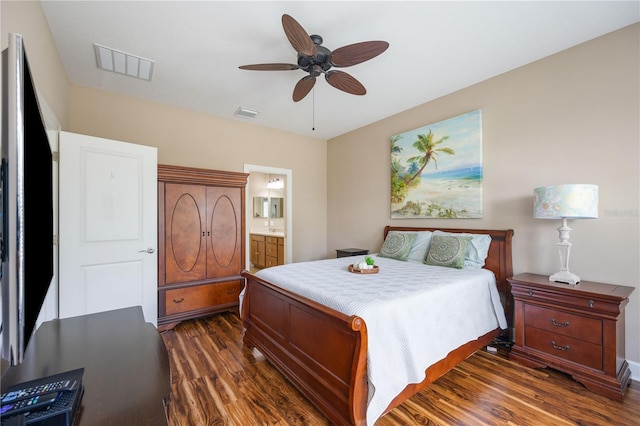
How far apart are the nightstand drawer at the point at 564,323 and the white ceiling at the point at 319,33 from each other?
2.31 metres

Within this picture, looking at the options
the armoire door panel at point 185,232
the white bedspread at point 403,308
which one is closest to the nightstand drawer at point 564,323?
the white bedspread at point 403,308

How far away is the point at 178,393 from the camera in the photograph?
1.95m

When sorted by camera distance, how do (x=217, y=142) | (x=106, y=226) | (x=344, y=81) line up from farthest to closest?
(x=217, y=142), (x=106, y=226), (x=344, y=81)

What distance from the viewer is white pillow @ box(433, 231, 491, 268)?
9.24ft

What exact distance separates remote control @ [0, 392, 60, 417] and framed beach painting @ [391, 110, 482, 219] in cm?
347

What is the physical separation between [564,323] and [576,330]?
0.08 meters

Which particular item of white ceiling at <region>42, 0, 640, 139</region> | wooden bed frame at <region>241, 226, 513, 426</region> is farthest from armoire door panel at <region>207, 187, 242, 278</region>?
white ceiling at <region>42, 0, 640, 139</region>

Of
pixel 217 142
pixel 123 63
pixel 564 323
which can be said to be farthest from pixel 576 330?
pixel 123 63

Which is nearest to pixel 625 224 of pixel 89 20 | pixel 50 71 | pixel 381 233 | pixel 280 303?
pixel 381 233

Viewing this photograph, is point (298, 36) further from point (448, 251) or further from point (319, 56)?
point (448, 251)

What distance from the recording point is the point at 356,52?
200 centimetres

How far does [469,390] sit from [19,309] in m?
2.50

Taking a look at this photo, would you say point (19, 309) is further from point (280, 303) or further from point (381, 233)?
point (381, 233)

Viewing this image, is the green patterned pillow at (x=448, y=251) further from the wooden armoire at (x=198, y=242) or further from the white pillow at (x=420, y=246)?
the wooden armoire at (x=198, y=242)
